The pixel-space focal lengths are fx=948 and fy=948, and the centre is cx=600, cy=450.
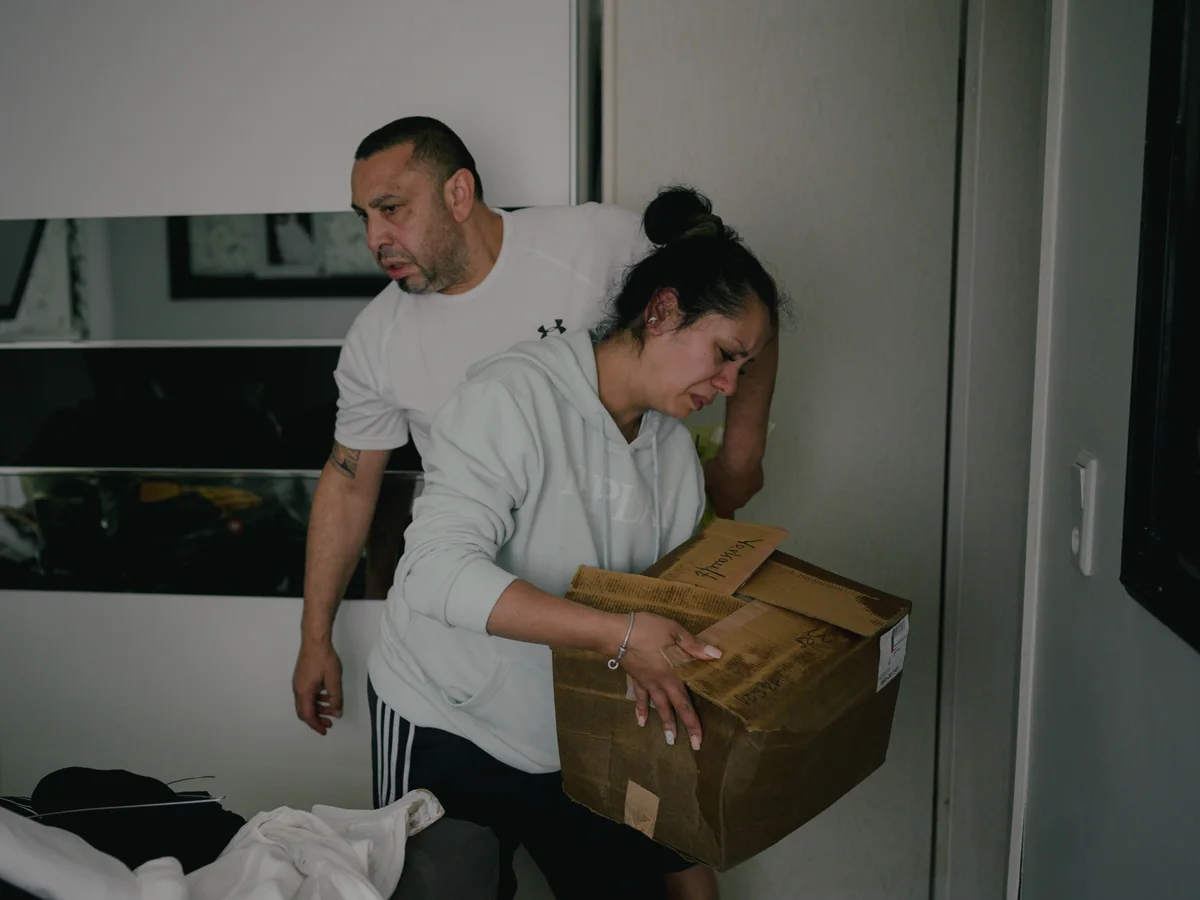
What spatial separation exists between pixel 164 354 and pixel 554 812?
51.0 inches

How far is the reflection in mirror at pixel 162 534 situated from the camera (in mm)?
2057

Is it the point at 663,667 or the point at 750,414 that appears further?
the point at 750,414

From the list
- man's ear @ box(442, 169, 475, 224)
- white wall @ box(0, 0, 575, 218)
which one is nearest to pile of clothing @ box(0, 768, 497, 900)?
man's ear @ box(442, 169, 475, 224)

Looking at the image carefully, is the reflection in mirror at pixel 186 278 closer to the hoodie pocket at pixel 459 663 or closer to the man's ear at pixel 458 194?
the man's ear at pixel 458 194

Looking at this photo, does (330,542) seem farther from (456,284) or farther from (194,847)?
(194,847)

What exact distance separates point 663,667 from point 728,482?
68 cm

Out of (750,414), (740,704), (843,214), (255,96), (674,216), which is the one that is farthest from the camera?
(255,96)

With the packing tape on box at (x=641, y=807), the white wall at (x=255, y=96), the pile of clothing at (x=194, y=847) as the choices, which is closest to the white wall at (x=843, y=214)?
the white wall at (x=255, y=96)

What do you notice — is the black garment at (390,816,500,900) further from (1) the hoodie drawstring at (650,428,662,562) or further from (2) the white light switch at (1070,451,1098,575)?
(2) the white light switch at (1070,451,1098,575)

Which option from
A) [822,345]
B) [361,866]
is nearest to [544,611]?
[361,866]

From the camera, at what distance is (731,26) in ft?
5.95

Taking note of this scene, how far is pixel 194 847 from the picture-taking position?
1.17 metres

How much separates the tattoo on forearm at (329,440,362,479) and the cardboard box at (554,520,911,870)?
0.82 m

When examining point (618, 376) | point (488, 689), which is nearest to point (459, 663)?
point (488, 689)
